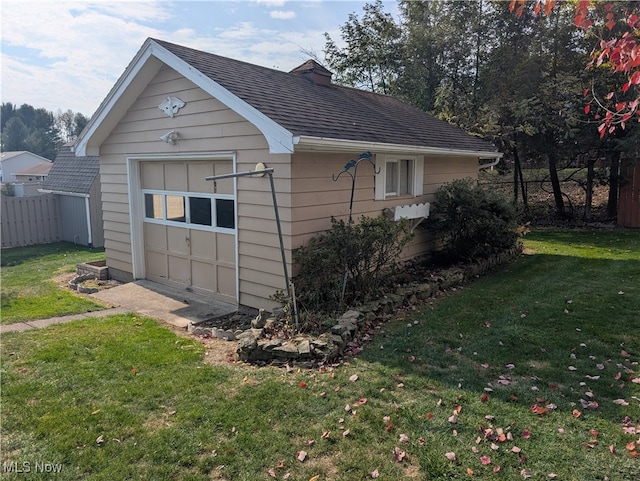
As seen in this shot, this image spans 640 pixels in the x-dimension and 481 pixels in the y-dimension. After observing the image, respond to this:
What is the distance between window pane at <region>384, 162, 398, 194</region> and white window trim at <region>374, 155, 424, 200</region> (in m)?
0.10

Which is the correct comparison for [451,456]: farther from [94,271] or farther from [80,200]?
[80,200]

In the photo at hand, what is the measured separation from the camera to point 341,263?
648 cm

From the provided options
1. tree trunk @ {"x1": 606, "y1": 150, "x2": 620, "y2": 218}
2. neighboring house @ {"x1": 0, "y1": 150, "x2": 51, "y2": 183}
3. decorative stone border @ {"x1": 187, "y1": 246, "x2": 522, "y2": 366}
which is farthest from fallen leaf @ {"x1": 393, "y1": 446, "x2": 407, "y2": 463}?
neighboring house @ {"x1": 0, "y1": 150, "x2": 51, "y2": 183}

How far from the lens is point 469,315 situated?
6.64 meters

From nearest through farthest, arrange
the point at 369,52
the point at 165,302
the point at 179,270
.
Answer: the point at 165,302, the point at 179,270, the point at 369,52

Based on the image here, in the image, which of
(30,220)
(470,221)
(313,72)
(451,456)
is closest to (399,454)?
(451,456)

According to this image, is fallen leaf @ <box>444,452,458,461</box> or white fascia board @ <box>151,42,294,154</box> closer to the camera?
fallen leaf @ <box>444,452,458,461</box>

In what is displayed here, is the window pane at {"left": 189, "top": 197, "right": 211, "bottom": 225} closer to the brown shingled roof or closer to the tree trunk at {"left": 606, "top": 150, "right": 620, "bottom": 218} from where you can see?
the brown shingled roof

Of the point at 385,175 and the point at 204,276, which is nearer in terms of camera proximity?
the point at 204,276

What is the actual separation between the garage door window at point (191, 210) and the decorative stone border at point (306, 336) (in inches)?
75.5

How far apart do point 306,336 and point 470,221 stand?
16.6ft

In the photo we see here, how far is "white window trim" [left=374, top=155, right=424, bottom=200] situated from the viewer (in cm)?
809

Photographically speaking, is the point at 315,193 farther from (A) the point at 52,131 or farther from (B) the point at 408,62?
(A) the point at 52,131

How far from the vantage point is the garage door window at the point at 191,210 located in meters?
7.50
